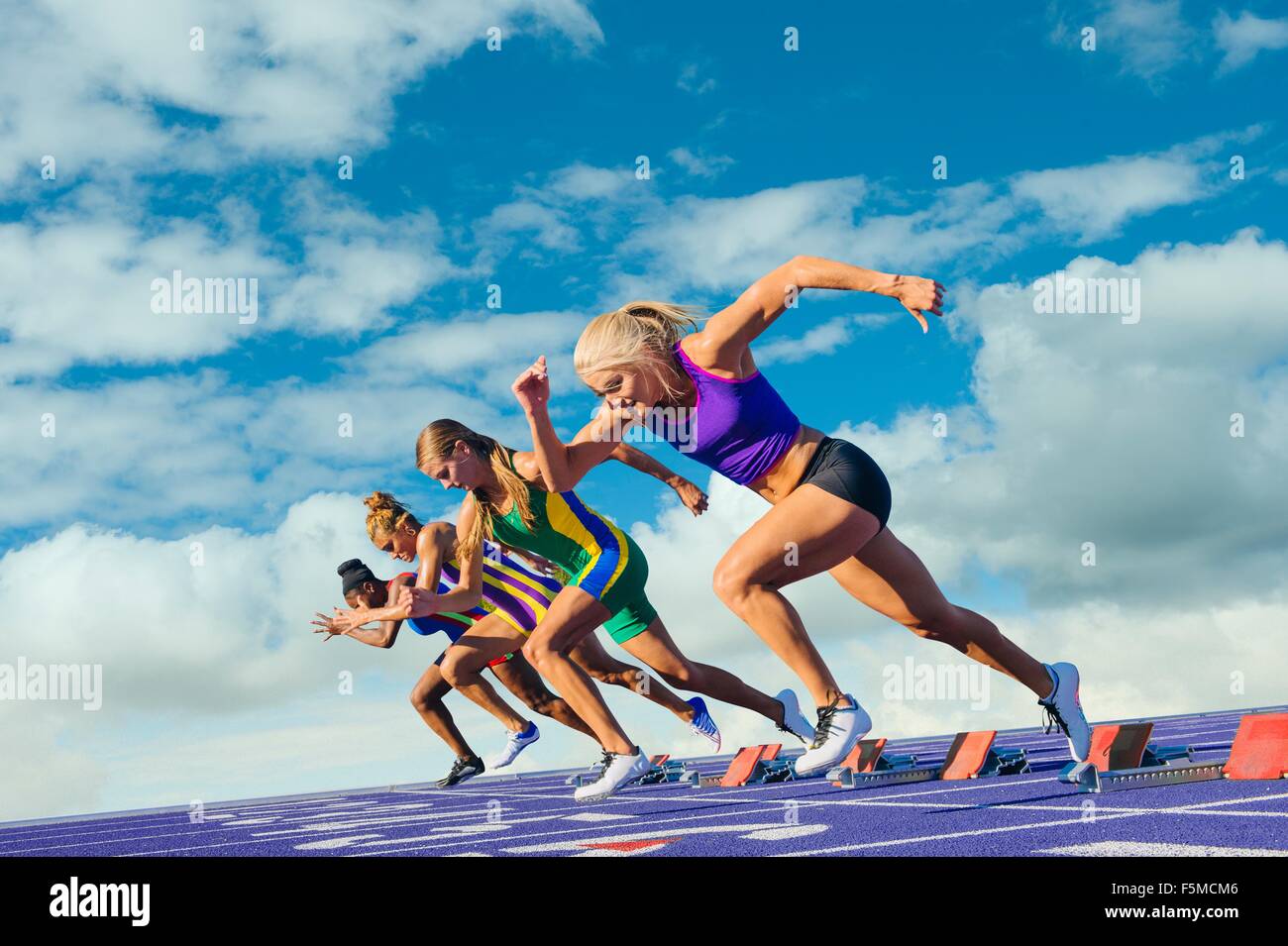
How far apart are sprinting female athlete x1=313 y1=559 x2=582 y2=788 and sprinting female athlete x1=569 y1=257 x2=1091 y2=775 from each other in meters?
5.02

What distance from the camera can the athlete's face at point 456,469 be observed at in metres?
6.83

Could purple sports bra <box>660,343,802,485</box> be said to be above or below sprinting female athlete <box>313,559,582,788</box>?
above

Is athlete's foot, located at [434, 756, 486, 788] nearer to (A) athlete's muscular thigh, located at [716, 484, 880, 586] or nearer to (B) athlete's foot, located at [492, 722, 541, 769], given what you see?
(B) athlete's foot, located at [492, 722, 541, 769]

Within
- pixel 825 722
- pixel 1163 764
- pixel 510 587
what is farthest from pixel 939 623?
pixel 510 587

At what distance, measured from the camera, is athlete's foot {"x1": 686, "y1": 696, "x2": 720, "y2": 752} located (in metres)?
9.06

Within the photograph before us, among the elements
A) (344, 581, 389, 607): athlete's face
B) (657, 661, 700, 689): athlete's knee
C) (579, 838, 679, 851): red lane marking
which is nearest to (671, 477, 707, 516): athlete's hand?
(657, 661, 700, 689): athlete's knee

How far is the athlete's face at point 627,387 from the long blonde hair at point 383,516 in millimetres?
4988

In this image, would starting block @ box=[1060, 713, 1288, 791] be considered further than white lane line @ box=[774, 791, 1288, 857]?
Yes

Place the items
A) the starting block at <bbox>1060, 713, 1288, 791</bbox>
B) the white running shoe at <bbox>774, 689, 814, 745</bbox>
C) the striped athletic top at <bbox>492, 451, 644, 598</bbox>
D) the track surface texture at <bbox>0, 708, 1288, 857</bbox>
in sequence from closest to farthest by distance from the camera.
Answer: the track surface texture at <bbox>0, 708, 1288, 857</bbox>, the starting block at <bbox>1060, 713, 1288, 791</bbox>, the striped athletic top at <bbox>492, 451, 644, 598</bbox>, the white running shoe at <bbox>774, 689, 814, 745</bbox>

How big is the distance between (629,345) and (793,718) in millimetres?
4278

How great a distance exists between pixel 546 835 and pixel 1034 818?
220 cm

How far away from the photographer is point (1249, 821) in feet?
13.5
